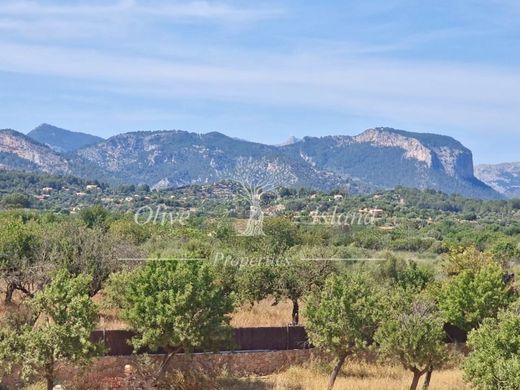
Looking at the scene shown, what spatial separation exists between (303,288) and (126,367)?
29.1 feet

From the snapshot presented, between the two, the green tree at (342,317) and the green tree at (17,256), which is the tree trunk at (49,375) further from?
the green tree at (342,317)

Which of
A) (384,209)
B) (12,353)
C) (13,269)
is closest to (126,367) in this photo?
(12,353)

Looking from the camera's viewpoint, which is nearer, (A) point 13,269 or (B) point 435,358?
(B) point 435,358

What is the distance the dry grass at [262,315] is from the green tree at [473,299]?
6843mm

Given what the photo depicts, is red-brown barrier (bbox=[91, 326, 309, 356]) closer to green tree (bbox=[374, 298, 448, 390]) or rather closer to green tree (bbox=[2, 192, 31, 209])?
green tree (bbox=[374, 298, 448, 390])

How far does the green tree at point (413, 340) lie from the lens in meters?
22.1

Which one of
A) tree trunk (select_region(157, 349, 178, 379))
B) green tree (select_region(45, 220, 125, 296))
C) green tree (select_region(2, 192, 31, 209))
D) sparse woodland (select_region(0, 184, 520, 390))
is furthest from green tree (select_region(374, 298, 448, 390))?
green tree (select_region(2, 192, 31, 209))

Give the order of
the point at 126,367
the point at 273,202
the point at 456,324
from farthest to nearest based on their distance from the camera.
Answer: the point at 273,202
the point at 456,324
the point at 126,367

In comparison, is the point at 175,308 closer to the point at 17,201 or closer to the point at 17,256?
the point at 17,256

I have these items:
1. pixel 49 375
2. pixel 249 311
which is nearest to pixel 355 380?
pixel 249 311

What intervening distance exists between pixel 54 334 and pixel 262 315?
13.2 meters

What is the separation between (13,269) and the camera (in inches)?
1168

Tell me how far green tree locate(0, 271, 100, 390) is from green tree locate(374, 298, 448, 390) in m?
9.02

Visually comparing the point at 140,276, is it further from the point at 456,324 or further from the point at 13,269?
the point at 456,324
